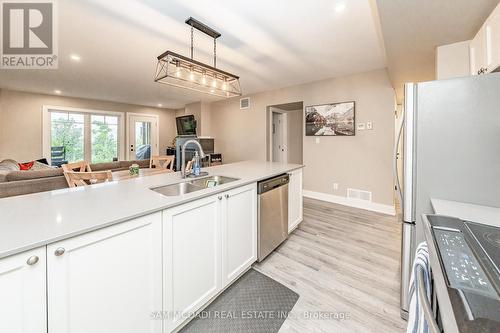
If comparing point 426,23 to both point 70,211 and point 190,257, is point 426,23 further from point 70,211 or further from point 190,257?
point 70,211

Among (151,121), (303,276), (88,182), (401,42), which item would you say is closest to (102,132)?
(151,121)

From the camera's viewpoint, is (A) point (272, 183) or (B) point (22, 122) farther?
(B) point (22, 122)

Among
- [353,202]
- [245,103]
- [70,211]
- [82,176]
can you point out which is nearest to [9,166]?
[82,176]

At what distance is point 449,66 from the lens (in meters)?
2.14

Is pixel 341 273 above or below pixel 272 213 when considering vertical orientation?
below

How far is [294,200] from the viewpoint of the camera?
2.66 meters

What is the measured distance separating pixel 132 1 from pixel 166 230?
2.04 m

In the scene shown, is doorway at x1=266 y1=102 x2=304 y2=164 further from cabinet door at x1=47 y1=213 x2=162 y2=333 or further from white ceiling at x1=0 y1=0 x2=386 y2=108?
cabinet door at x1=47 y1=213 x2=162 y2=333

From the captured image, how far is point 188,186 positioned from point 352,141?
3.19 m

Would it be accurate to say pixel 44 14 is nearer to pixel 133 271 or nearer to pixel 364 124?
pixel 133 271

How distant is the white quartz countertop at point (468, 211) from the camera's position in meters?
0.97

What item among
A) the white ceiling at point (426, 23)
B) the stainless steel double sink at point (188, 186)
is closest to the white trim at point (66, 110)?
the stainless steel double sink at point (188, 186)

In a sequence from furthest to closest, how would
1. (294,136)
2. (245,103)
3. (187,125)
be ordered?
(187,125) < (294,136) < (245,103)

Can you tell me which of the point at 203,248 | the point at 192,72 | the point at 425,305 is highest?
the point at 192,72
